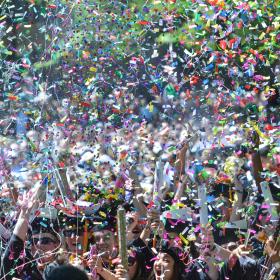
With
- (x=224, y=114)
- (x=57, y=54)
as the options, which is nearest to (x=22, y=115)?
(x=57, y=54)

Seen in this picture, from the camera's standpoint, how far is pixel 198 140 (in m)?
7.50

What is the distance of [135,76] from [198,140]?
127 centimetres

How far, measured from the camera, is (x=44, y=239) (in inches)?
261

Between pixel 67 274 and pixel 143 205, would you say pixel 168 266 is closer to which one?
pixel 143 205

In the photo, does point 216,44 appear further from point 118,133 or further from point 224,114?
point 118,133

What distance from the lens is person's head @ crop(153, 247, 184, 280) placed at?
5.98 metres

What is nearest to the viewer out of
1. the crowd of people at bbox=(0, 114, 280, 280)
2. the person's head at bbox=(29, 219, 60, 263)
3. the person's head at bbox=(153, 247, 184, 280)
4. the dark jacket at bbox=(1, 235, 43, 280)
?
the dark jacket at bbox=(1, 235, 43, 280)

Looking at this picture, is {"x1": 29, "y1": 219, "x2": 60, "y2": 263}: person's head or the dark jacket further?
{"x1": 29, "y1": 219, "x2": 60, "y2": 263}: person's head

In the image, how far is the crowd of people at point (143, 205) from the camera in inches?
242

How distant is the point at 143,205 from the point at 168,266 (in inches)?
36.0

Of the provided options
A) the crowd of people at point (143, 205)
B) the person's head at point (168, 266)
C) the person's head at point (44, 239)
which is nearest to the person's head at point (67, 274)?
the crowd of people at point (143, 205)

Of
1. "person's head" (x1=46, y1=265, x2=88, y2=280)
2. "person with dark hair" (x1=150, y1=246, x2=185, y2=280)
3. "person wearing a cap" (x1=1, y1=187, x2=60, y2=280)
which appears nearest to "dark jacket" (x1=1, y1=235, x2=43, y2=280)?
"person wearing a cap" (x1=1, y1=187, x2=60, y2=280)

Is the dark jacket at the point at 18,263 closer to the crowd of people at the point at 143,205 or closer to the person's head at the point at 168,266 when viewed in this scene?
the crowd of people at the point at 143,205

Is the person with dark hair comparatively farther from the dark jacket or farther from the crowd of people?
the dark jacket
